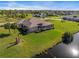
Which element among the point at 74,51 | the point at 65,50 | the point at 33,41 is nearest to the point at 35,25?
the point at 33,41

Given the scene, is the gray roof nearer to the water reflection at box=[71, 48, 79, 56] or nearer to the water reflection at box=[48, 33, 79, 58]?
the water reflection at box=[48, 33, 79, 58]

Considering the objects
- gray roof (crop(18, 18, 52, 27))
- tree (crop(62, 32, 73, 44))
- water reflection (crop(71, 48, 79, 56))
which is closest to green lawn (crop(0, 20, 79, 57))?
tree (crop(62, 32, 73, 44))

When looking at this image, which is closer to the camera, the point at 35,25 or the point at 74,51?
the point at 74,51

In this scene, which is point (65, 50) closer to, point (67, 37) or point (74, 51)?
point (74, 51)

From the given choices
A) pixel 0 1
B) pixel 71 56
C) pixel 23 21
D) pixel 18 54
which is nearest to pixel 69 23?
pixel 71 56

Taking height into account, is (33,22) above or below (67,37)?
above

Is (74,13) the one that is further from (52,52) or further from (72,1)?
(52,52)

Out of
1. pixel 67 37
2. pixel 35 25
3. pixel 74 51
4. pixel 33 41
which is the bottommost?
pixel 74 51
